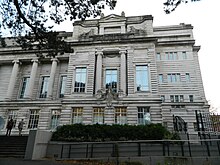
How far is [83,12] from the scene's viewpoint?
A: 11391mm

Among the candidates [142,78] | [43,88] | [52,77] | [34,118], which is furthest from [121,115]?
[43,88]

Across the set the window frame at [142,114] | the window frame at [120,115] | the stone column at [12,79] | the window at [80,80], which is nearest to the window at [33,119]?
the stone column at [12,79]

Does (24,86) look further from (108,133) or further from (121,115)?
(108,133)

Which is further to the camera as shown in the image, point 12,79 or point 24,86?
point 24,86

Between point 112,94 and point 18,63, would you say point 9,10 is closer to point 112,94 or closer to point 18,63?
point 112,94

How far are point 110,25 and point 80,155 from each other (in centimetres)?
2197

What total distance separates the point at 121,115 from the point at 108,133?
593cm

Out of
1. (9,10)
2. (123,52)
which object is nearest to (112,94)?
(123,52)

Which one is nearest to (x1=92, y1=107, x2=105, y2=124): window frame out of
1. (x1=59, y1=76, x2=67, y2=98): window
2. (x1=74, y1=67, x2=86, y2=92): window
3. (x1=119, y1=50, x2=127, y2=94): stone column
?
(x1=74, y1=67, x2=86, y2=92): window

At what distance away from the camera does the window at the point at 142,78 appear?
2391cm

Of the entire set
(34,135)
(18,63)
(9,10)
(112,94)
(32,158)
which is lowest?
(32,158)

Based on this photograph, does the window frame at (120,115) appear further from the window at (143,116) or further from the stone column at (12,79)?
the stone column at (12,79)

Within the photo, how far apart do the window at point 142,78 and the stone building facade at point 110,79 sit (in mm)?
138

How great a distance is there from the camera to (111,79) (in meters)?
25.4
